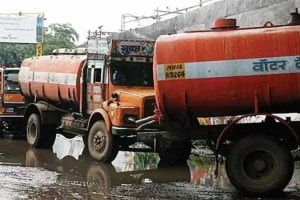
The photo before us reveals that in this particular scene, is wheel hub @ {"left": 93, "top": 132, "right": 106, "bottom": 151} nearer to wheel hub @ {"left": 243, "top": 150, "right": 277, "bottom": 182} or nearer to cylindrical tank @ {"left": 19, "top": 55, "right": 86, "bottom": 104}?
cylindrical tank @ {"left": 19, "top": 55, "right": 86, "bottom": 104}

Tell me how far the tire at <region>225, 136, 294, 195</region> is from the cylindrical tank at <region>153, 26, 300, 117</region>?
566 millimetres

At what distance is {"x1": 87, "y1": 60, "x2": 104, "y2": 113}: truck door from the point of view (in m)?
12.8

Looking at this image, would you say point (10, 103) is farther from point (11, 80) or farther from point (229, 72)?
point (229, 72)

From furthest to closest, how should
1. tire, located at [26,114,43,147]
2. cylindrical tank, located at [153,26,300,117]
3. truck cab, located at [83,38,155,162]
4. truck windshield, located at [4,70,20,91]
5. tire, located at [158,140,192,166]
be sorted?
truck windshield, located at [4,70,20,91] → tire, located at [26,114,43,147] → tire, located at [158,140,192,166] → truck cab, located at [83,38,155,162] → cylindrical tank, located at [153,26,300,117]

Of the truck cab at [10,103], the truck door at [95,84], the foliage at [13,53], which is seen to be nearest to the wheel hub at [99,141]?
the truck door at [95,84]

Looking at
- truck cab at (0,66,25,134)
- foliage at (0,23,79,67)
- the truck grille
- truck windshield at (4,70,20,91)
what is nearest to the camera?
the truck grille

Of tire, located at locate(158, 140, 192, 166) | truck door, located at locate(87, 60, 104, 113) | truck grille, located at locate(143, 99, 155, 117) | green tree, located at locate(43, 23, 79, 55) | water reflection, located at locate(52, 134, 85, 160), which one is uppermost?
green tree, located at locate(43, 23, 79, 55)

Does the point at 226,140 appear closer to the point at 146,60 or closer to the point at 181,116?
the point at 181,116

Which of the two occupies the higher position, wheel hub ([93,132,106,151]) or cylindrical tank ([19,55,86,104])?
cylindrical tank ([19,55,86,104])

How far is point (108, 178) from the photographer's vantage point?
10.5 metres

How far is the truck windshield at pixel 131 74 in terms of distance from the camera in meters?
12.5

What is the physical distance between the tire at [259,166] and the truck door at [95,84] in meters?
4.74

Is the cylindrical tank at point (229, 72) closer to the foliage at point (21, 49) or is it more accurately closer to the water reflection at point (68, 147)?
the water reflection at point (68, 147)

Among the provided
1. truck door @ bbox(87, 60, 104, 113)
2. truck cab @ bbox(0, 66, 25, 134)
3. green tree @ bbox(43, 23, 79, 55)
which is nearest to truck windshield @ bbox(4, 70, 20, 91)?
truck cab @ bbox(0, 66, 25, 134)
